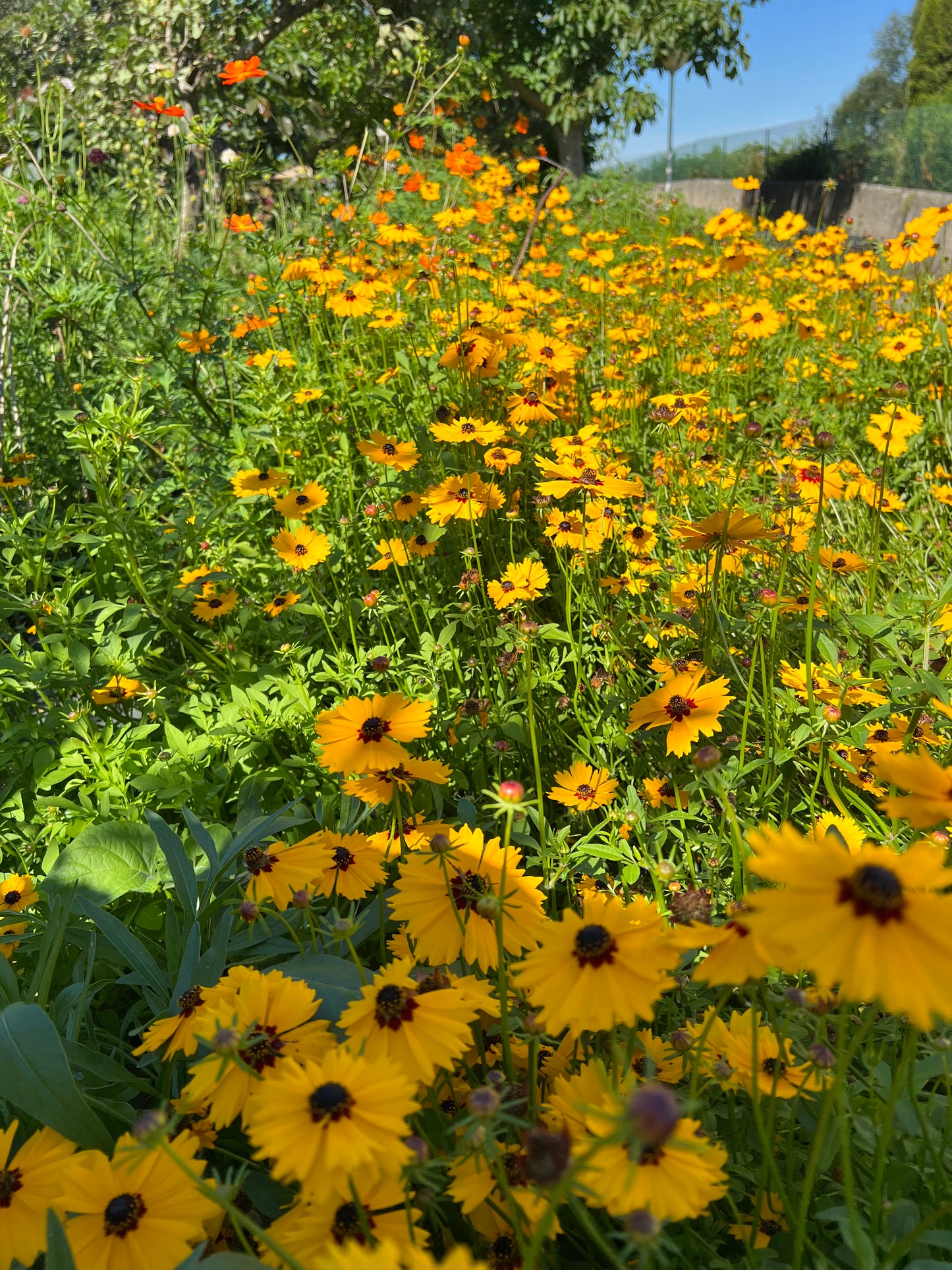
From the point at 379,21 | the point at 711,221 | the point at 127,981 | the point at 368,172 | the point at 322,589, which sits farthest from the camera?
the point at 379,21

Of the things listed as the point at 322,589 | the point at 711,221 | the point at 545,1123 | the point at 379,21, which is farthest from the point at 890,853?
the point at 379,21

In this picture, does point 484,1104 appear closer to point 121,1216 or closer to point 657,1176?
point 657,1176

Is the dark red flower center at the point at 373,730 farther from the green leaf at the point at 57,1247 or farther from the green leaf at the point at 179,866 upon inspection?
the green leaf at the point at 57,1247

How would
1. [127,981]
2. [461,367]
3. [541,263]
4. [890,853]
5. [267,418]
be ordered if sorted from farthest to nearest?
[541,263] < [267,418] < [461,367] < [127,981] < [890,853]

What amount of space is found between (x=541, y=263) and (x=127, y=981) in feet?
12.1

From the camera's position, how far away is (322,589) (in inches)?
89.4

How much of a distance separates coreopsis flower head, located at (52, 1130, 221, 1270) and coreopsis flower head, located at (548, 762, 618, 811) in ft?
2.91

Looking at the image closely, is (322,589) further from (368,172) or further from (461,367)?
(368,172)

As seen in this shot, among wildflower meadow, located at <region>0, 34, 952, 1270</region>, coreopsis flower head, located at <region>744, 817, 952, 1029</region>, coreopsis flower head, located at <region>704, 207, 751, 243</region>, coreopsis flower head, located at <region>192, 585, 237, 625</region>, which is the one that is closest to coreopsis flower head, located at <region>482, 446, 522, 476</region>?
wildflower meadow, located at <region>0, 34, 952, 1270</region>

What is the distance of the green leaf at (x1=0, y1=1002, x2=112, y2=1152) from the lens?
83 centimetres

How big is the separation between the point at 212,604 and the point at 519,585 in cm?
78

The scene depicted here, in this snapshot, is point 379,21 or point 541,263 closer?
point 541,263

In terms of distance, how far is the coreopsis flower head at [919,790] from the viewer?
57 centimetres

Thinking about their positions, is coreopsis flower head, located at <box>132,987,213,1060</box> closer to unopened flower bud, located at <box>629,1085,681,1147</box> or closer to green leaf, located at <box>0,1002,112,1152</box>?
green leaf, located at <box>0,1002,112,1152</box>
